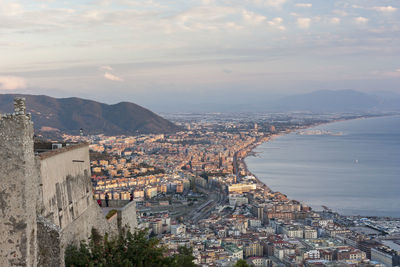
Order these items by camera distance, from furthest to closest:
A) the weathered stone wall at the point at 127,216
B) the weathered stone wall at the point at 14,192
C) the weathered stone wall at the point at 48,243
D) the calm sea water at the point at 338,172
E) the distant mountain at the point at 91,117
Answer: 1. the distant mountain at the point at 91,117
2. the calm sea water at the point at 338,172
3. the weathered stone wall at the point at 127,216
4. the weathered stone wall at the point at 48,243
5. the weathered stone wall at the point at 14,192

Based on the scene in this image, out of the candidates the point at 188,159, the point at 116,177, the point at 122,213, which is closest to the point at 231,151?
the point at 188,159

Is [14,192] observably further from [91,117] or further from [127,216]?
[91,117]

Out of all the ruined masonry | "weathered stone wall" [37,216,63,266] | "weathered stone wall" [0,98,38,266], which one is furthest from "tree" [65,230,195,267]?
"weathered stone wall" [0,98,38,266]

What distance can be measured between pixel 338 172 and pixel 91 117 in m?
51.6

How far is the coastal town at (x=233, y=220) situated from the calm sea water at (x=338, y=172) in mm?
2265

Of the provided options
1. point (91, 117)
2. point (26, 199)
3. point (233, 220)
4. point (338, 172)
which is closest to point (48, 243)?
point (26, 199)

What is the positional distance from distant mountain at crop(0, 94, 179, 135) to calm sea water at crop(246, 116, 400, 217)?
80.0 ft

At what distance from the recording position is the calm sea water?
36.1 metres

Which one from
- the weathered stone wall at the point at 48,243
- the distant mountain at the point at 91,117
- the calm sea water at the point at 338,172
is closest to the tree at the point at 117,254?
the weathered stone wall at the point at 48,243

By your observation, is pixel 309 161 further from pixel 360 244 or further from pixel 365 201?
pixel 360 244

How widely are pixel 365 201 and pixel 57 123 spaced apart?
53686mm

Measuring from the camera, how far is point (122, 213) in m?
8.37

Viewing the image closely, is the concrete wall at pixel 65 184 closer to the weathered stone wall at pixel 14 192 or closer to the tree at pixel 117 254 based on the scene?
the tree at pixel 117 254

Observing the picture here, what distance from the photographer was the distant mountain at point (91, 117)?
76312 millimetres
